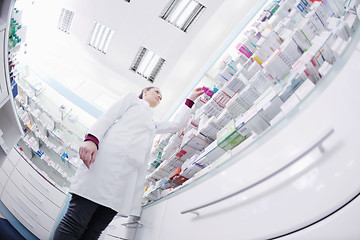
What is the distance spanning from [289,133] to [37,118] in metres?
5.63

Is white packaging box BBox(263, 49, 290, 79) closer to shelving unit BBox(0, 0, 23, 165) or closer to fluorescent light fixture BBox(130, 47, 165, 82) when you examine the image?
shelving unit BBox(0, 0, 23, 165)

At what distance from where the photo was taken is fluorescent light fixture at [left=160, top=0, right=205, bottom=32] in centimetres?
376

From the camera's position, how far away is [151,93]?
261 centimetres

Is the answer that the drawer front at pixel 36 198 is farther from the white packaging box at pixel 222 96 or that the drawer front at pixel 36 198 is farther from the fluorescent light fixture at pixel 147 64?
the white packaging box at pixel 222 96

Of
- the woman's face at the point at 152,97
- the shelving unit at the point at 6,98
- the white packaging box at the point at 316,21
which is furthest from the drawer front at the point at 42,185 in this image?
the white packaging box at the point at 316,21

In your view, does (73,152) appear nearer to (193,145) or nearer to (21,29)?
(21,29)

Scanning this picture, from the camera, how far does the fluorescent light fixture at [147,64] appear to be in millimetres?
4703

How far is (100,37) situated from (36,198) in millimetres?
3520

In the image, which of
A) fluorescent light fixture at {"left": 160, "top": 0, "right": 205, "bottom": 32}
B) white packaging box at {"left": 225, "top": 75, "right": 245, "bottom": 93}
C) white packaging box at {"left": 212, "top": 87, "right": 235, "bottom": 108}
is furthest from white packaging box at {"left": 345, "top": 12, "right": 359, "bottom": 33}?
fluorescent light fixture at {"left": 160, "top": 0, "right": 205, "bottom": 32}

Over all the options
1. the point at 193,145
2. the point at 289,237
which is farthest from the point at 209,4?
the point at 289,237

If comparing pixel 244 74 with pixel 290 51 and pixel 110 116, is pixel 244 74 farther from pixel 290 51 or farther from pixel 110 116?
pixel 110 116

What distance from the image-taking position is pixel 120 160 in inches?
69.8

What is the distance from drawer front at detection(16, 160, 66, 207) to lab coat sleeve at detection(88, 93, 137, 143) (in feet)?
10.6

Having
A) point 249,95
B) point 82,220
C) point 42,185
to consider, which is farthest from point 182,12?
point 42,185
